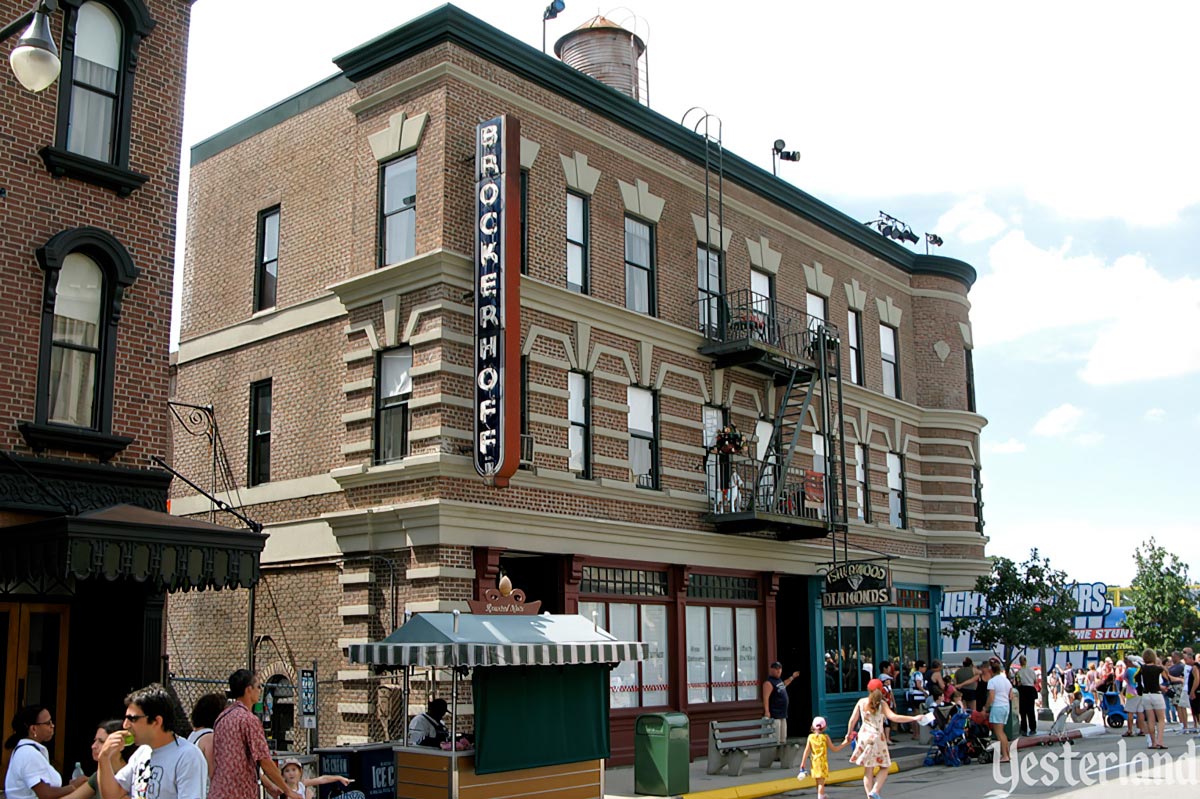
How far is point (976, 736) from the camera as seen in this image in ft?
72.1

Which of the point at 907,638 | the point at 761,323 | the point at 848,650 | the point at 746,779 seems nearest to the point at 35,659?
the point at 746,779

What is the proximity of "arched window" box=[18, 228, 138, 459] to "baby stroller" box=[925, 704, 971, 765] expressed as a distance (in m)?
15.4

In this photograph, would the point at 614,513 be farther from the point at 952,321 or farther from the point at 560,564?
the point at 952,321

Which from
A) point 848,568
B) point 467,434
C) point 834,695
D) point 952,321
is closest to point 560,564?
point 467,434

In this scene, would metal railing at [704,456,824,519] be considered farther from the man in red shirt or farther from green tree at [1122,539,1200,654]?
green tree at [1122,539,1200,654]

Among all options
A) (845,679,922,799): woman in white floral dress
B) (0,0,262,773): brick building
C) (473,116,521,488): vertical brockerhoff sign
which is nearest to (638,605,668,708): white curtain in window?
(473,116,521,488): vertical brockerhoff sign

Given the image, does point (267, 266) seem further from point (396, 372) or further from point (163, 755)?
point (163, 755)

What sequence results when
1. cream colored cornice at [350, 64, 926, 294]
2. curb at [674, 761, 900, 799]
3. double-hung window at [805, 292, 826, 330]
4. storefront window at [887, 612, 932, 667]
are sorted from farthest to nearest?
1. storefront window at [887, 612, 932, 667]
2. double-hung window at [805, 292, 826, 330]
3. cream colored cornice at [350, 64, 926, 294]
4. curb at [674, 761, 900, 799]

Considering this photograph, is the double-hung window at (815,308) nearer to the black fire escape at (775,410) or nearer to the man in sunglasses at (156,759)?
the black fire escape at (775,410)

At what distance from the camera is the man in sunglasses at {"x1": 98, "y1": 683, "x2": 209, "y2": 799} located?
7.39 m

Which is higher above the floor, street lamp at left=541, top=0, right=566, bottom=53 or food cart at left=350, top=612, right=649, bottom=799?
street lamp at left=541, top=0, right=566, bottom=53

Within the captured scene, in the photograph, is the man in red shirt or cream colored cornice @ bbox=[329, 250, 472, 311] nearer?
the man in red shirt

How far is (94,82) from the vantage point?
611 inches

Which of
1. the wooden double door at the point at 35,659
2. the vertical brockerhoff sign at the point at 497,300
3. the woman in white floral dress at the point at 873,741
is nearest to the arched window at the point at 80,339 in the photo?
the wooden double door at the point at 35,659
